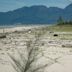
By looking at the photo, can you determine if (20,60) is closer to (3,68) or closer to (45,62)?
(3,68)

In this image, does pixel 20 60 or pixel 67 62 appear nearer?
pixel 20 60

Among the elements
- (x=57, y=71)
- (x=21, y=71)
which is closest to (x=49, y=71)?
(x=57, y=71)

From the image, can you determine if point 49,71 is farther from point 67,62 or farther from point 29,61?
point 67,62

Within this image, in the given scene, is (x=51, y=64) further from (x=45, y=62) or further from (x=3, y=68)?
(x=3, y=68)

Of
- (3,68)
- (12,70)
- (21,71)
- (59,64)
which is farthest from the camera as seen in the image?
(59,64)

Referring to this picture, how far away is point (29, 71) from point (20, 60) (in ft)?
4.33

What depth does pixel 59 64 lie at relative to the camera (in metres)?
10.7

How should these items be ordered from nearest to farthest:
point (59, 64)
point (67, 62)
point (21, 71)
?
point (21, 71)
point (59, 64)
point (67, 62)

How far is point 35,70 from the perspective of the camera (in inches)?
336

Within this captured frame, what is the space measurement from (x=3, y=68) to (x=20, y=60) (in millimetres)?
765

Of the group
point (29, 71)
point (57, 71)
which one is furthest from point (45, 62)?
point (29, 71)

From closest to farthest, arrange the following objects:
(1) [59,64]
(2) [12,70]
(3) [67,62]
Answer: (2) [12,70]
(1) [59,64]
(3) [67,62]

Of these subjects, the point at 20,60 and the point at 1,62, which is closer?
the point at 20,60

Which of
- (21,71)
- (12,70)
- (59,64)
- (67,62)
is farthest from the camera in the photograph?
(67,62)
